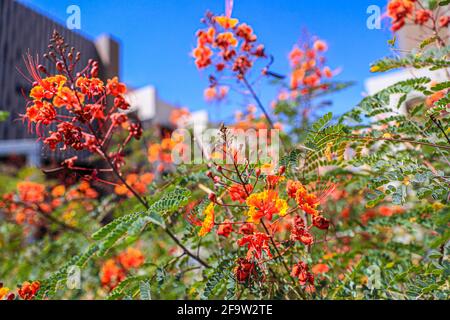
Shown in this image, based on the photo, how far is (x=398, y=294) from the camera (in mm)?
1212

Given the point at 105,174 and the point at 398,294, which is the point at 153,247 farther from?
the point at 398,294

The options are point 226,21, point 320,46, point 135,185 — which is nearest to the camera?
point 226,21

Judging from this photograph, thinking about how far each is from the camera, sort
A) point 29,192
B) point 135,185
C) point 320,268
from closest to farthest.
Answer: point 320,268 → point 135,185 → point 29,192

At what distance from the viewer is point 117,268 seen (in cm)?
223

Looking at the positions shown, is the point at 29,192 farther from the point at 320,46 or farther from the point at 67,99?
the point at 320,46

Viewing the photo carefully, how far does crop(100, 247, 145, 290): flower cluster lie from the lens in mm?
2018

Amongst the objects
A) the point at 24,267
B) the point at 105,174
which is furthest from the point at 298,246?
the point at 24,267

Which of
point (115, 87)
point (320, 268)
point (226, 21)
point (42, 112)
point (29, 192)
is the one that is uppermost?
point (226, 21)

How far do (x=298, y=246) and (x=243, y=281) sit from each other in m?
0.38

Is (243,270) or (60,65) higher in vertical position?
(60,65)

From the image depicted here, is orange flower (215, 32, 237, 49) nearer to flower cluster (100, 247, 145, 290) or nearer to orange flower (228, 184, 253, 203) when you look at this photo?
orange flower (228, 184, 253, 203)

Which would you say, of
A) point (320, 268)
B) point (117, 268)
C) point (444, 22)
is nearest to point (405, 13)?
point (444, 22)

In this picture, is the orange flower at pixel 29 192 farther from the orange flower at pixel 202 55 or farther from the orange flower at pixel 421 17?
the orange flower at pixel 421 17
